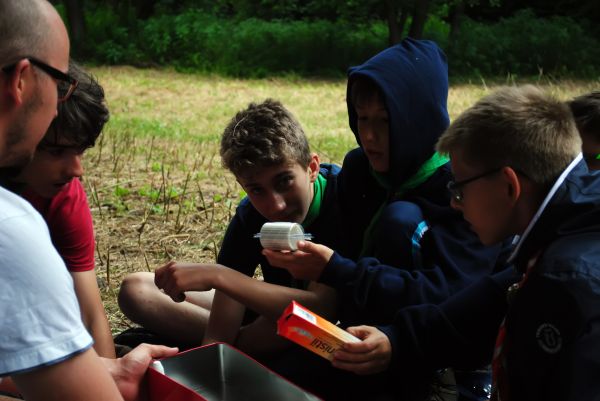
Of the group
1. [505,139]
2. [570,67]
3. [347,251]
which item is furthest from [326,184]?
[570,67]

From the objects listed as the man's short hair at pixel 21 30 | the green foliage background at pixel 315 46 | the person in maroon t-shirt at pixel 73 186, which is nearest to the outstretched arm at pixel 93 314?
the person in maroon t-shirt at pixel 73 186

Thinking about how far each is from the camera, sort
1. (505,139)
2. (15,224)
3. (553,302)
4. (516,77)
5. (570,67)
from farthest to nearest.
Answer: (570,67) < (516,77) < (505,139) < (553,302) < (15,224)

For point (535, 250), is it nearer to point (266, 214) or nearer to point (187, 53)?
point (266, 214)

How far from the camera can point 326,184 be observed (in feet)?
11.0

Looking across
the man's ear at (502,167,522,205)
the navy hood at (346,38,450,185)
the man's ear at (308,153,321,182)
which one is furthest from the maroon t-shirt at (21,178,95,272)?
the man's ear at (502,167,522,205)

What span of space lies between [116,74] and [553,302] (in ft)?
47.7

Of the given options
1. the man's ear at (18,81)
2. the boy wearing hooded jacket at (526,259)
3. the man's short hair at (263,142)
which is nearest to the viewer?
the man's ear at (18,81)

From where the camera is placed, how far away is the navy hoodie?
277cm

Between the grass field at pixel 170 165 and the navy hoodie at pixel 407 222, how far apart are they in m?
Result: 1.49

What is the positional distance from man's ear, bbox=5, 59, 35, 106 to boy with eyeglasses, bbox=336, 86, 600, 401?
3.69ft

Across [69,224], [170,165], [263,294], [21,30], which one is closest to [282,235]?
[263,294]

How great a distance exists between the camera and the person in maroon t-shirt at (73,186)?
313 centimetres

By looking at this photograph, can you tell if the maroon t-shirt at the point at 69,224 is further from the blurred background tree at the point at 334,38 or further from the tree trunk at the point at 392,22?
the tree trunk at the point at 392,22

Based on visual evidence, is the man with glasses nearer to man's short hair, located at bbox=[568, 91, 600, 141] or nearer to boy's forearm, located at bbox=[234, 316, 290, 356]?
boy's forearm, located at bbox=[234, 316, 290, 356]
